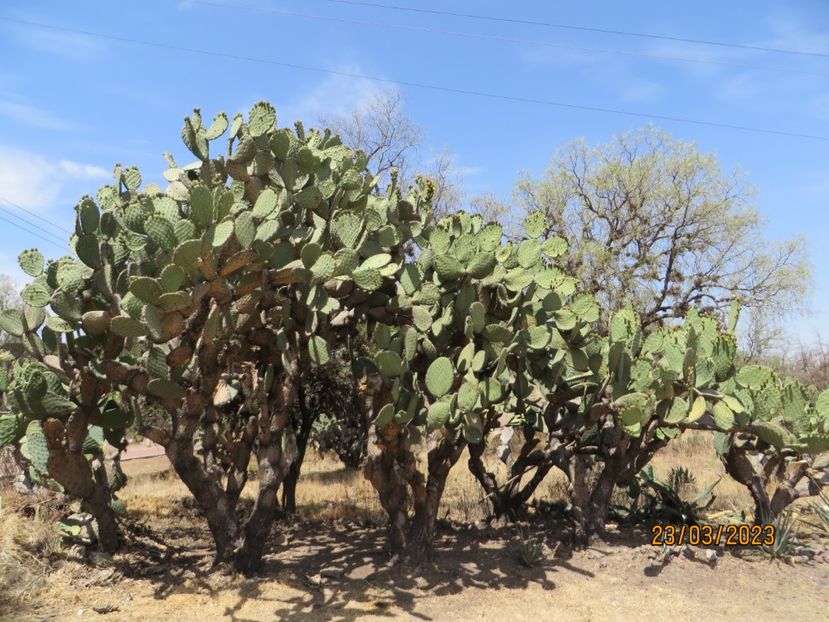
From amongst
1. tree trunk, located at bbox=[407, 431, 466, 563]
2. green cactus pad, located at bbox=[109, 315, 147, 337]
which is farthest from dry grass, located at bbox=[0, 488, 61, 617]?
tree trunk, located at bbox=[407, 431, 466, 563]

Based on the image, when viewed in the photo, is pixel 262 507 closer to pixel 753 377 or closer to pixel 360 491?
pixel 753 377

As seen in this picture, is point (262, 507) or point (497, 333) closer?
point (497, 333)

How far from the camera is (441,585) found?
510cm

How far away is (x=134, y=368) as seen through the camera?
461 cm

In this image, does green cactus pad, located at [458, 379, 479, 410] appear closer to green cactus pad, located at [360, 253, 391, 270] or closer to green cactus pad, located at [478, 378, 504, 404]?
green cactus pad, located at [478, 378, 504, 404]

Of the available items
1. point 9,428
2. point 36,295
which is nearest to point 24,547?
point 9,428

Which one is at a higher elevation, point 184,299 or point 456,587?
point 184,299

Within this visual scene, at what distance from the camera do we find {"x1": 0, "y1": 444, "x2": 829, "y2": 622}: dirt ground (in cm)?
455

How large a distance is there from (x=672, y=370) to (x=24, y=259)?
4.78 m

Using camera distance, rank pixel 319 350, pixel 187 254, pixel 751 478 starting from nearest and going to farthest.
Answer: pixel 187 254, pixel 319 350, pixel 751 478

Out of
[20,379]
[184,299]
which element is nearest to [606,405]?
[184,299]

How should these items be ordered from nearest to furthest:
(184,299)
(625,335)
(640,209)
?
(184,299), (625,335), (640,209)

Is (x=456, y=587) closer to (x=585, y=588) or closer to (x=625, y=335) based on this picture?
(x=585, y=588)

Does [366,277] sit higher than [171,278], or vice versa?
[366,277]
